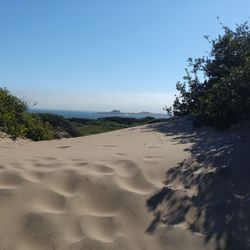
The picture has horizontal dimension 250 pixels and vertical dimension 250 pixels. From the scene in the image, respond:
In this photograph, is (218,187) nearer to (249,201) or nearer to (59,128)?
(249,201)

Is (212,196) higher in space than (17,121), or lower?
lower

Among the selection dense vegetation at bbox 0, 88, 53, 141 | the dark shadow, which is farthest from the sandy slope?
dense vegetation at bbox 0, 88, 53, 141

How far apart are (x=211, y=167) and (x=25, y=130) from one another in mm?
5749

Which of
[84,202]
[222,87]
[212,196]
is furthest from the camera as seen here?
[222,87]

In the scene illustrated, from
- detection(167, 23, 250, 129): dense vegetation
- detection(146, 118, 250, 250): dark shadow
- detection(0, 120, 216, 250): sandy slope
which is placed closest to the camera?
detection(0, 120, 216, 250): sandy slope

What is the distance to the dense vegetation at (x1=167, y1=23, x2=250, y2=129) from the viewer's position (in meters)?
7.84

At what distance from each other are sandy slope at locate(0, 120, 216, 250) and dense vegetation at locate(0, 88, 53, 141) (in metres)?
4.19

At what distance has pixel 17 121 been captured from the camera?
10.7 m

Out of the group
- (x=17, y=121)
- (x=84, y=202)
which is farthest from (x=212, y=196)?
(x=17, y=121)

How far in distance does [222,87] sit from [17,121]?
4.76 meters

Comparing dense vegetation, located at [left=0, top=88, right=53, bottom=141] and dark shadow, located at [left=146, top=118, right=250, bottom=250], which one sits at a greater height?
dense vegetation, located at [left=0, top=88, right=53, bottom=141]

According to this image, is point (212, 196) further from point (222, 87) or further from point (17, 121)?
point (17, 121)

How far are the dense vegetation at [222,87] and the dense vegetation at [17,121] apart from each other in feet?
11.0

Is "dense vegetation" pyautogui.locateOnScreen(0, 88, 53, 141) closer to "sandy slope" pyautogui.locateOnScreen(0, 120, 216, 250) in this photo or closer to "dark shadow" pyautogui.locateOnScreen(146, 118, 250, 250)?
"sandy slope" pyautogui.locateOnScreen(0, 120, 216, 250)
